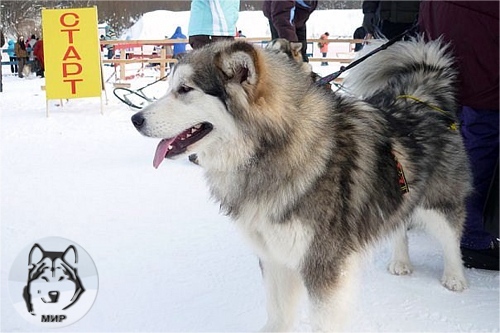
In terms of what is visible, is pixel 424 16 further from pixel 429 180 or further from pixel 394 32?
pixel 429 180

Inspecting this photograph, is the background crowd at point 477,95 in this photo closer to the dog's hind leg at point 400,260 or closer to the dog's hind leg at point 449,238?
the dog's hind leg at point 449,238

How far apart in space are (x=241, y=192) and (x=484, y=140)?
156cm

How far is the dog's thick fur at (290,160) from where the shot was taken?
1.76 m

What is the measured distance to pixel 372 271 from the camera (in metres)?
2.76

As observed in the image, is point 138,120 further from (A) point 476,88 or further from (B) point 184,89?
(A) point 476,88

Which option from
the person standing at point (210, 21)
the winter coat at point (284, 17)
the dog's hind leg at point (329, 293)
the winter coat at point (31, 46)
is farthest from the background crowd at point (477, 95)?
the winter coat at point (31, 46)

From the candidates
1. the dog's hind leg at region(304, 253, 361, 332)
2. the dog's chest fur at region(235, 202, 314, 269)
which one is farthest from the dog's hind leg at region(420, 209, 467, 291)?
the dog's chest fur at region(235, 202, 314, 269)

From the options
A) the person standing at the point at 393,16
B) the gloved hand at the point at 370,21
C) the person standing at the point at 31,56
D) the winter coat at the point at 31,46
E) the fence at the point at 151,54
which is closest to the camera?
the person standing at the point at 393,16

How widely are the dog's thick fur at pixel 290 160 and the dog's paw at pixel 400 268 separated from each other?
24.8 inches

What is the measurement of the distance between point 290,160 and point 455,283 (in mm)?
Answer: 1340

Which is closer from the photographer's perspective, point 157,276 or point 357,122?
point 357,122

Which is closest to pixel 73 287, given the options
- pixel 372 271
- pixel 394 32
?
pixel 372 271

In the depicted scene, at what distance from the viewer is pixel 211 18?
4.64m

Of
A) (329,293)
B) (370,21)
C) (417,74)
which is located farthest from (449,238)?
(370,21)
